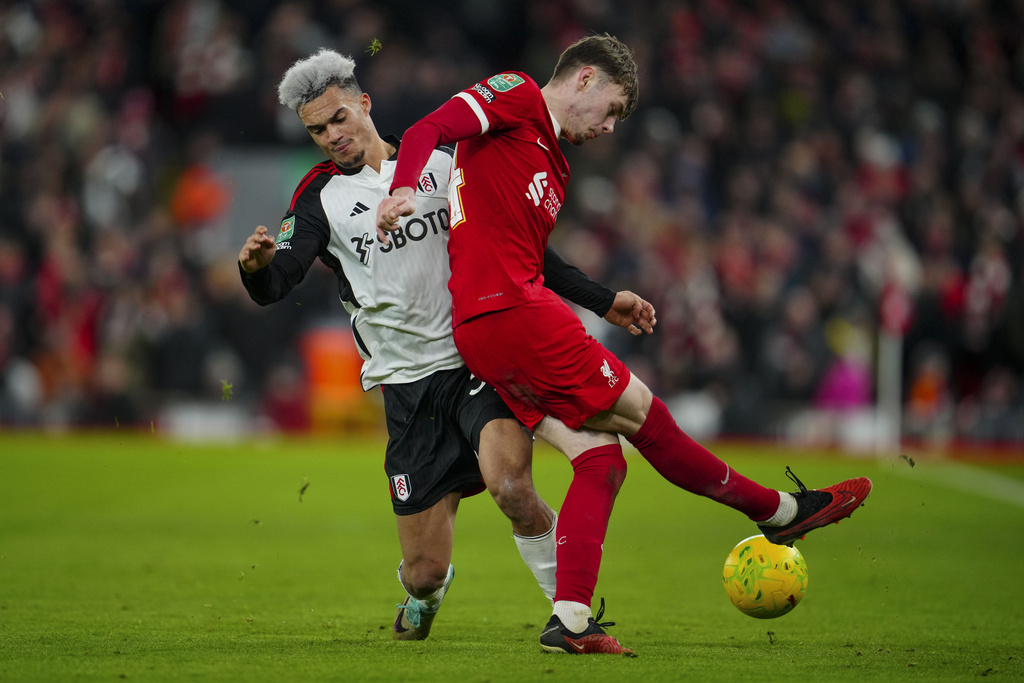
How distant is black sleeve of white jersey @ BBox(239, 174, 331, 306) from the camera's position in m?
4.35

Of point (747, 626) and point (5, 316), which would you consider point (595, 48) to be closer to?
point (747, 626)

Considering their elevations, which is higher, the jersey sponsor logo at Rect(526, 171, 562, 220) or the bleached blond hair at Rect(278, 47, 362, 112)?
the bleached blond hair at Rect(278, 47, 362, 112)

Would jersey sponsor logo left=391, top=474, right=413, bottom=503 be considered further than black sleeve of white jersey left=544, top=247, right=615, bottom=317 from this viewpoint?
Yes

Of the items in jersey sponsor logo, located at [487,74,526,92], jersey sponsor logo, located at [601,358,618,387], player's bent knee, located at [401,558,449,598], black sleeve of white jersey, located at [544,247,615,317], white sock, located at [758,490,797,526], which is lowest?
player's bent knee, located at [401,558,449,598]

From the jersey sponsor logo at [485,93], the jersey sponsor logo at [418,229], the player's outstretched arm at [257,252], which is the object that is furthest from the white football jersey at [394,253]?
the jersey sponsor logo at [485,93]

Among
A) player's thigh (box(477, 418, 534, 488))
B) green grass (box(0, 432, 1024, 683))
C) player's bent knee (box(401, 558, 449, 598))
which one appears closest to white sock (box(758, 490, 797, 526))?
green grass (box(0, 432, 1024, 683))

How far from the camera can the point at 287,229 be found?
15.6 feet

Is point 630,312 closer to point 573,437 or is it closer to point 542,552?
point 573,437

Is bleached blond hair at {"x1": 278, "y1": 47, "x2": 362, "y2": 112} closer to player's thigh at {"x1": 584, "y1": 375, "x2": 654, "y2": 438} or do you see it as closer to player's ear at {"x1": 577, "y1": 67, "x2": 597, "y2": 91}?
player's ear at {"x1": 577, "y1": 67, "x2": 597, "y2": 91}

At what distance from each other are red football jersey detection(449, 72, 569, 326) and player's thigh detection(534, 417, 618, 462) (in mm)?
513

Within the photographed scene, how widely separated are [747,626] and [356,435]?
10426 mm

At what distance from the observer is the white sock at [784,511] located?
466 centimetres

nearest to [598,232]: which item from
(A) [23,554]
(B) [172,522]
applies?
(B) [172,522]

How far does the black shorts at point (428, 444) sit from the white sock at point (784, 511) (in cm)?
121
